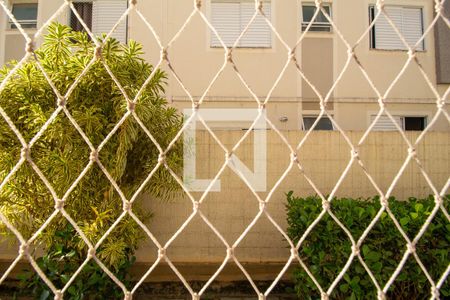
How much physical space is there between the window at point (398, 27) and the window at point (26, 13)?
5.14 metres

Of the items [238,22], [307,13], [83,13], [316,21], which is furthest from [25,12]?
[316,21]

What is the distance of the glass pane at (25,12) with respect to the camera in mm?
5512

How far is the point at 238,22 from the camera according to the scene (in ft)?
18.1

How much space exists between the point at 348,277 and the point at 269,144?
1.63m

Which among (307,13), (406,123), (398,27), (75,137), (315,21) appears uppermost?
(307,13)

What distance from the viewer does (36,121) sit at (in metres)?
2.21

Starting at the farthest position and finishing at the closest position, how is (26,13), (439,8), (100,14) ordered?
1. (26,13)
2. (100,14)
3. (439,8)

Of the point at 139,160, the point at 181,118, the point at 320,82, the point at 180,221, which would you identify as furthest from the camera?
the point at 320,82

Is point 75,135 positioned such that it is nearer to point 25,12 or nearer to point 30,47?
point 30,47

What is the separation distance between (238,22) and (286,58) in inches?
35.6

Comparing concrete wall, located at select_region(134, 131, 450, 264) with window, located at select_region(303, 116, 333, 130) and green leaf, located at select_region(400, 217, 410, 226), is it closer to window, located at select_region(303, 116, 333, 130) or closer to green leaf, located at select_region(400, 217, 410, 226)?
green leaf, located at select_region(400, 217, 410, 226)

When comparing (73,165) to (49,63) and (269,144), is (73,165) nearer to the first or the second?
(49,63)

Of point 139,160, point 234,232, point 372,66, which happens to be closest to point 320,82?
point 372,66

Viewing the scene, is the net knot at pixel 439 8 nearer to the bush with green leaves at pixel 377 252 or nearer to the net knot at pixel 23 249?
the net knot at pixel 23 249
